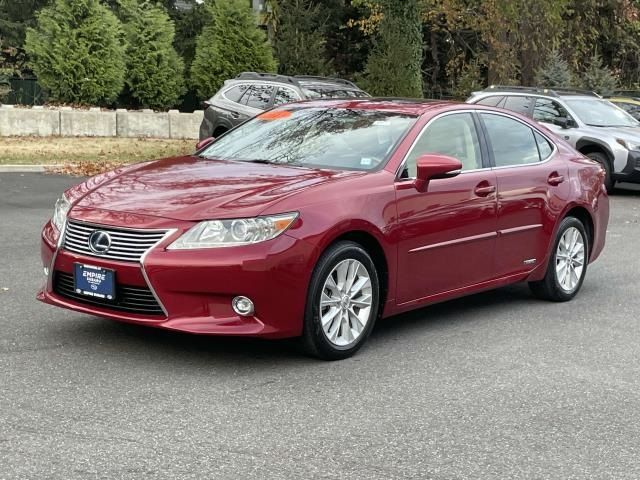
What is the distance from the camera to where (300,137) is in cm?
671

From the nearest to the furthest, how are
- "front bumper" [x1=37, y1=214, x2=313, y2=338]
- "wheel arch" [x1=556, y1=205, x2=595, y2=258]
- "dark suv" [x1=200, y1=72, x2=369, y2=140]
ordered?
"front bumper" [x1=37, y1=214, x2=313, y2=338], "wheel arch" [x1=556, y1=205, x2=595, y2=258], "dark suv" [x1=200, y1=72, x2=369, y2=140]

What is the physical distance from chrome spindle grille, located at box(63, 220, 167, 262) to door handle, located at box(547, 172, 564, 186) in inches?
135

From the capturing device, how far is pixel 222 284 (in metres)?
5.23

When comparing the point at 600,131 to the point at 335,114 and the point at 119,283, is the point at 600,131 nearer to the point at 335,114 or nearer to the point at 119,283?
the point at 335,114

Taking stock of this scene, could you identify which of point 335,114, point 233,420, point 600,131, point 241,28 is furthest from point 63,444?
point 241,28

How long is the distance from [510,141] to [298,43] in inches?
826

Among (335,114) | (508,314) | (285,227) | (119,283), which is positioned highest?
(335,114)

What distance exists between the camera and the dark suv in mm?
16656

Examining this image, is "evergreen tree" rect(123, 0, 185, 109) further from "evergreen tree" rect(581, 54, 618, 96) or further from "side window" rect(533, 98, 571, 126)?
"evergreen tree" rect(581, 54, 618, 96)

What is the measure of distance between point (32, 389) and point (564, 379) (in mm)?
2950

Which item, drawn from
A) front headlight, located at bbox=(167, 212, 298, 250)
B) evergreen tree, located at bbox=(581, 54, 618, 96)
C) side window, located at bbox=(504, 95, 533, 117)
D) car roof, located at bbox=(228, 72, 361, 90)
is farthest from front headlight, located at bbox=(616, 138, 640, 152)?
evergreen tree, located at bbox=(581, 54, 618, 96)

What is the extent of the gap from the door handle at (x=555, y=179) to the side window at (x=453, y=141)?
808mm

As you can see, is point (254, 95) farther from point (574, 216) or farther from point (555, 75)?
point (555, 75)

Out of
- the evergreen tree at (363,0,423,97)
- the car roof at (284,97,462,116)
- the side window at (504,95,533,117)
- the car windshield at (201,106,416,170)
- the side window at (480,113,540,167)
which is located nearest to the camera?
the car windshield at (201,106,416,170)
